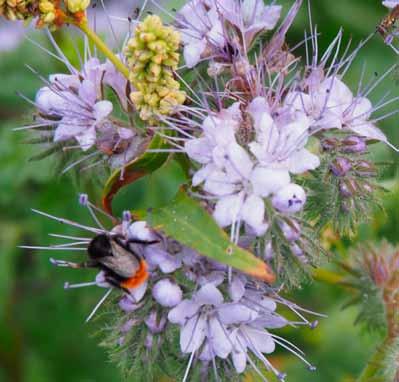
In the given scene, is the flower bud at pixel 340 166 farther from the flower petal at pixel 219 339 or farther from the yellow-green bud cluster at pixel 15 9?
the yellow-green bud cluster at pixel 15 9

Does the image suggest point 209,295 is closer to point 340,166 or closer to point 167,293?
point 167,293

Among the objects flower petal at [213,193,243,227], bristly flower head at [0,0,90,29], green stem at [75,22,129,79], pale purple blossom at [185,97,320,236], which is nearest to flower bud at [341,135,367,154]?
pale purple blossom at [185,97,320,236]

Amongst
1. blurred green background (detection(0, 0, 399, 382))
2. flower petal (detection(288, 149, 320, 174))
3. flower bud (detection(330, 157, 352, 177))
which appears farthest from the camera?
blurred green background (detection(0, 0, 399, 382))

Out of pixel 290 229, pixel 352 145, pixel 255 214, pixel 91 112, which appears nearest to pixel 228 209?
pixel 255 214

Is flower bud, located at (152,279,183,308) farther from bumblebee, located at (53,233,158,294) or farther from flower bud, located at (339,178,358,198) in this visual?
flower bud, located at (339,178,358,198)

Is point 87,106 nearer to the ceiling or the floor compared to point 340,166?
nearer to the floor

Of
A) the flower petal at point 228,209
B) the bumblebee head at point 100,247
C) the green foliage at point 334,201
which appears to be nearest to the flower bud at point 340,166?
the green foliage at point 334,201
